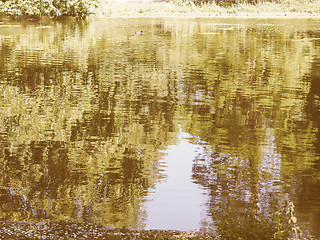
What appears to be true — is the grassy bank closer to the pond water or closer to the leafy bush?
the leafy bush

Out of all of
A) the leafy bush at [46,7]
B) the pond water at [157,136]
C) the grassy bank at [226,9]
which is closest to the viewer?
the pond water at [157,136]

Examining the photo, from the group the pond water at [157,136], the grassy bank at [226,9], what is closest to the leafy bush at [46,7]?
the grassy bank at [226,9]

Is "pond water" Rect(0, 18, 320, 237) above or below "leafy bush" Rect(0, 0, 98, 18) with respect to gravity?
below

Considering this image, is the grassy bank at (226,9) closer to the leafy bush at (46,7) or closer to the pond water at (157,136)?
the leafy bush at (46,7)

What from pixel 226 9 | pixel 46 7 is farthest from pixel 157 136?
pixel 226 9

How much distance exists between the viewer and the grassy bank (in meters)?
54.7

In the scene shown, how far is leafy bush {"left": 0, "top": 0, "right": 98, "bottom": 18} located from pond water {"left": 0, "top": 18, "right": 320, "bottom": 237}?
868 inches

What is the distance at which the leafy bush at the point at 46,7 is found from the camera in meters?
45.4

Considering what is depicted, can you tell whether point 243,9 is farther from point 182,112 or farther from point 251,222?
point 251,222

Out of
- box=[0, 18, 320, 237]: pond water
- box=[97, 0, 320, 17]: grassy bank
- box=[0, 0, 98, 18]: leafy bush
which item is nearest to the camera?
box=[0, 18, 320, 237]: pond water

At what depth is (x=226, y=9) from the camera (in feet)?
184

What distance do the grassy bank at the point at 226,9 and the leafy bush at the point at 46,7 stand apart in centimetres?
568

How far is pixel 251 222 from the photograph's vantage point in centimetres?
624

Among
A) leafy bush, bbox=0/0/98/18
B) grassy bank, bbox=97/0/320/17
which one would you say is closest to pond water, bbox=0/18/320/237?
leafy bush, bbox=0/0/98/18
